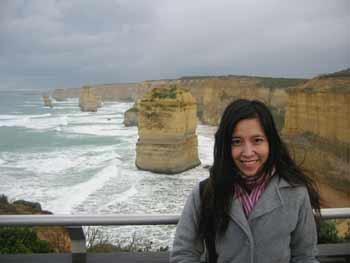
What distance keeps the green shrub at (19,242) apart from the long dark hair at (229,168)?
5.77 feet

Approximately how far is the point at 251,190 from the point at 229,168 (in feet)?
0.39

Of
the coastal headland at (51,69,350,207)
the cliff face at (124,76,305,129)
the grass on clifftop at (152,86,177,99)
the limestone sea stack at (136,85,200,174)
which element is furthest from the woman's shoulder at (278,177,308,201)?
the cliff face at (124,76,305,129)

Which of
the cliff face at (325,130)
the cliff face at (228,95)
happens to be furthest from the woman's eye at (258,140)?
the cliff face at (228,95)

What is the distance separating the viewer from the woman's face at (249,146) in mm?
1592

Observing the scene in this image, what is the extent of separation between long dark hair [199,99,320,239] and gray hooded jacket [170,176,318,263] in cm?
3

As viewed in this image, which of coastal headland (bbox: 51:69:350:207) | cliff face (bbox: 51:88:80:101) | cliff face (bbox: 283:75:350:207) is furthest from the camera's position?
cliff face (bbox: 51:88:80:101)

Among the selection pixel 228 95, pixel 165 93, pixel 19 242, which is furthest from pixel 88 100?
pixel 19 242

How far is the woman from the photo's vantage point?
1.54 meters

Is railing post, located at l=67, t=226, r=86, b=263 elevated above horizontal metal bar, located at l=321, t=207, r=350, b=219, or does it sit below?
Result: below

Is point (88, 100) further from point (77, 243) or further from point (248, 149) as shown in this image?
point (248, 149)

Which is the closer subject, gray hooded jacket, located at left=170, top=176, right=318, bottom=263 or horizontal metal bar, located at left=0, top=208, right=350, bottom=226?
gray hooded jacket, located at left=170, top=176, right=318, bottom=263

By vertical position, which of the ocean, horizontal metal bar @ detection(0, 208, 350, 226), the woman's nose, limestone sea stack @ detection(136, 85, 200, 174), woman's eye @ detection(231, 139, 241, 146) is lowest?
the ocean

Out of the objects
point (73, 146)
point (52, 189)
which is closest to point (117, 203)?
point (52, 189)

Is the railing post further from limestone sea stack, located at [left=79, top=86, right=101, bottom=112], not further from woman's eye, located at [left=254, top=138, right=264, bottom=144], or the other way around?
limestone sea stack, located at [left=79, top=86, right=101, bottom=112]
